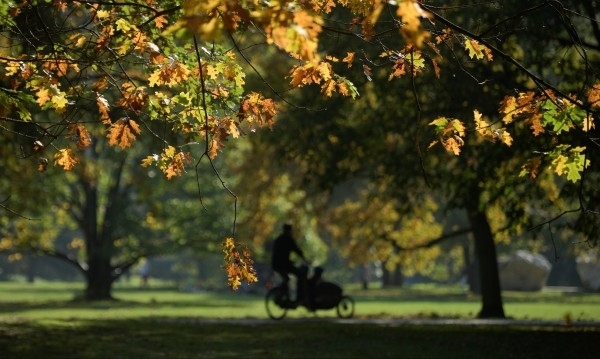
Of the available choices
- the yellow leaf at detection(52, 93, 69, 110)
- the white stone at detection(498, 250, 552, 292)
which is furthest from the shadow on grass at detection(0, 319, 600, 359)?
the white stone at detection(498, 250, 552, 292)

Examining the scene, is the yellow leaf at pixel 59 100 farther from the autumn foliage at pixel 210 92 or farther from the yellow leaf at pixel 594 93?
the yellow leaf at pixel 594 93

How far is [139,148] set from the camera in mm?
39938

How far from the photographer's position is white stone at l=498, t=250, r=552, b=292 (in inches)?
1921

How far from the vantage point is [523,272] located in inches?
1929

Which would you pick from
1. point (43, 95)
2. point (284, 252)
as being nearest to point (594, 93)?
point (43, 95)

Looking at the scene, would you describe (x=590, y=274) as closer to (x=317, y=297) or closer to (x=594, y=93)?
(x=317, y=297)

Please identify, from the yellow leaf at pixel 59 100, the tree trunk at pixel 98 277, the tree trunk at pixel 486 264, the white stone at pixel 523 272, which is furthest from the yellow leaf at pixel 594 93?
the white stone at pixel 523 272

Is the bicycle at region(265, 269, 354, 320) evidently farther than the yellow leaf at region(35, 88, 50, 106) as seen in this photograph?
Yes

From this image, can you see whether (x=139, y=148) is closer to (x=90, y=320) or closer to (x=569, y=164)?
(x=90, y=320)

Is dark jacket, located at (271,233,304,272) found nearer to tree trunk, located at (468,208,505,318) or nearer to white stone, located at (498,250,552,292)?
tree trunk, located at (468,208,505,318)

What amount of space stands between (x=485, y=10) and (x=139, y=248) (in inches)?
936

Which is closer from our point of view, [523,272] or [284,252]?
[284,252]

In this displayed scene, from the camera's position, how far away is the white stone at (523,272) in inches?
1921

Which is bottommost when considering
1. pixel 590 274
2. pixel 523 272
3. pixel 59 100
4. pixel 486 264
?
pixel 486 264
